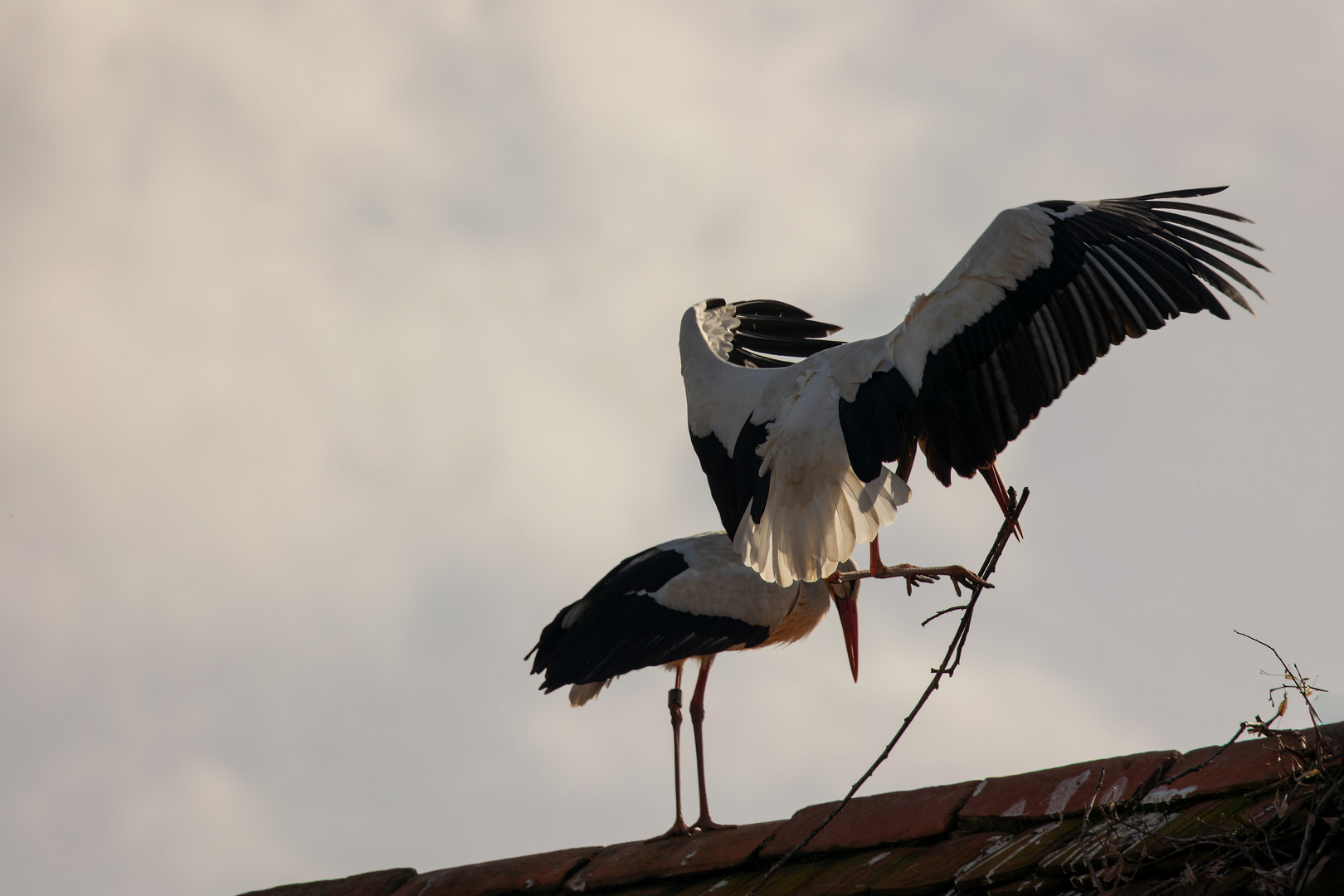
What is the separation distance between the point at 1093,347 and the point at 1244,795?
1.80m

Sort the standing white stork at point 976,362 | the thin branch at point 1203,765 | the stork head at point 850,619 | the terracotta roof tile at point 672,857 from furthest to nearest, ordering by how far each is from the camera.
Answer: the stork head at point 850,619 < the standing white stork at point 976,362 < the terracotta roof tile at point 672,857 < the thin branch at point 1203,765

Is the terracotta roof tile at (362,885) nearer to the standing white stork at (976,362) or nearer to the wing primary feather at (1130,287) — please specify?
the standing white stork at (976,362)

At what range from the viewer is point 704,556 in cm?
671

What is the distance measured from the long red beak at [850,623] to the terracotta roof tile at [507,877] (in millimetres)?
2058

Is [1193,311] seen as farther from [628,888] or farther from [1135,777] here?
[628,888]

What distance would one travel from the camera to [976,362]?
4547 millimetres

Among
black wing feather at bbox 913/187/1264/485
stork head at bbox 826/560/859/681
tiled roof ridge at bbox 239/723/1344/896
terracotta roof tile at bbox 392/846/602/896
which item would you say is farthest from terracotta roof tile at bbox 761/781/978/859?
stork head at bbox 826/560/859/681

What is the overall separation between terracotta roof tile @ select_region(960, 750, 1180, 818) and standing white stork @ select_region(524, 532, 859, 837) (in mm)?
2627

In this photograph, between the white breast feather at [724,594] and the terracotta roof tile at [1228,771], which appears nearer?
the terracotta roof tile at [1228,771]

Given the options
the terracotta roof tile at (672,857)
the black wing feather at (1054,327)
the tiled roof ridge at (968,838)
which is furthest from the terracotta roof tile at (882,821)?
the black wing feather at (1054,327)

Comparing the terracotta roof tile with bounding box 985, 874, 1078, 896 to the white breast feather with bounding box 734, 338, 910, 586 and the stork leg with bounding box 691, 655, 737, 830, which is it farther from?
the stork leg with bounding box 691, 655, 737, 830

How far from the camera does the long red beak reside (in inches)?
246

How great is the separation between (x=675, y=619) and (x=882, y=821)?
2.82 m

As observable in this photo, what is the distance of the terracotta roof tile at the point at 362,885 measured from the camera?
4.79 m
